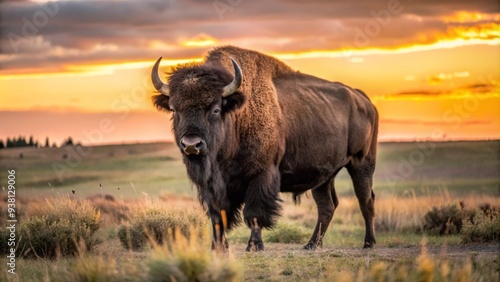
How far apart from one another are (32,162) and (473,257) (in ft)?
183

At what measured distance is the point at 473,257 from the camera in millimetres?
13602

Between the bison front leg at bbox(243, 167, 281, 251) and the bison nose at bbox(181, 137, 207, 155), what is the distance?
1.97 metres

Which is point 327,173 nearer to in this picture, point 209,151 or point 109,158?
point 209,151

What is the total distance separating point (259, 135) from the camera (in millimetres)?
14891

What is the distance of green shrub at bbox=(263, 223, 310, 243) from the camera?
19.2m

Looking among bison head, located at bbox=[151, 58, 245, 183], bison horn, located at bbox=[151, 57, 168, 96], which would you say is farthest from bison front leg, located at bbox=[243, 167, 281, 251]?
bison horn, located at bbox=[151, 57, 168, 96]

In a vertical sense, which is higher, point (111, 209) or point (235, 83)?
point (235, 83)

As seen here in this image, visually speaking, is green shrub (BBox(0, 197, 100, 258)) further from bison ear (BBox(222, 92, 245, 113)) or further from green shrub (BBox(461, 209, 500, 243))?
green shrub (BBox(461, 209, 500, 243))

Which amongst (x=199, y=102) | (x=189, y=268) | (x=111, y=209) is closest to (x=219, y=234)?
(x=199, y=102)

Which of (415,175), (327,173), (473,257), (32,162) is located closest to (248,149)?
(327,173)

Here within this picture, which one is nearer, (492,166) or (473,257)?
(473,257)

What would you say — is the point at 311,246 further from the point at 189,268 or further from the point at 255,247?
the point at 189,268

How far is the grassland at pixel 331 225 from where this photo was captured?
1179 cm

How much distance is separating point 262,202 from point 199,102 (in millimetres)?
2324
